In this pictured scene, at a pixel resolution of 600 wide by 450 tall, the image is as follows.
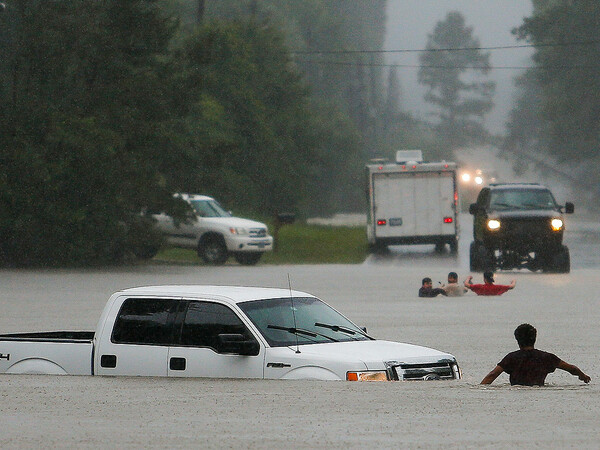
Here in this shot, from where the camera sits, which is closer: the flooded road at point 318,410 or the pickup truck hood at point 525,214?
the flooded road at point 318,410

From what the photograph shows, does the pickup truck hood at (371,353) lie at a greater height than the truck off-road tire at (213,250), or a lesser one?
greater

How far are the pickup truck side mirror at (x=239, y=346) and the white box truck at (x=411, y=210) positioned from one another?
33.4 m

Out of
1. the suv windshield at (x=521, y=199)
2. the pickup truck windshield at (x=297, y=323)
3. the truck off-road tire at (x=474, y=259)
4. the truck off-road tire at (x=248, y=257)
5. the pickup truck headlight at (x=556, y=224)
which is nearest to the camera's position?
the pickup truck windshield at (x=297, y=323)

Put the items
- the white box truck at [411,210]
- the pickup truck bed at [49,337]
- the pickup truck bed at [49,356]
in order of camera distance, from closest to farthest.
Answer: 1. the pickup truck bed at [49,356]
2. the pickup truck bed at [49,337]
3. the white box truck at [411,210]

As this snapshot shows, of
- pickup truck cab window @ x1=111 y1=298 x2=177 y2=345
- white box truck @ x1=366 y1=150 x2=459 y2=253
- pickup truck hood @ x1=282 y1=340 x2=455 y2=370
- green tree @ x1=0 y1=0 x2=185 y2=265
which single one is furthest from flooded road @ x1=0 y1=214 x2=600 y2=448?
white box truck @ x1=366 y1=150 x2=459 y2=253

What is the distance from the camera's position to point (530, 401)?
33.6 ft

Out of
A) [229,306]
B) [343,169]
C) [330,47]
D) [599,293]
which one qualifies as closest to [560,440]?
[229,306]

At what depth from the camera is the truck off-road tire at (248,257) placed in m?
39.1

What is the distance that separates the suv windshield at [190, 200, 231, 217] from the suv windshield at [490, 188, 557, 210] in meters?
9.14

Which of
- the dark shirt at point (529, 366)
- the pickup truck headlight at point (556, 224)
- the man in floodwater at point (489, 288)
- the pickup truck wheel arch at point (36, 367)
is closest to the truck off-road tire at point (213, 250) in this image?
the pickup truck headlight at point (556, 224)

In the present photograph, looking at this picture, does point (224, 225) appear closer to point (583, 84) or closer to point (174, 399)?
point (174, 399)

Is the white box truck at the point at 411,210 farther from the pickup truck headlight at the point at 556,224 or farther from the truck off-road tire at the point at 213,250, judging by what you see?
the pickup truck headlight at the point at 556,224

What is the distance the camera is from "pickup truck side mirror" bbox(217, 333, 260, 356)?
1143 cm

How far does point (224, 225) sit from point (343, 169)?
62.2m
